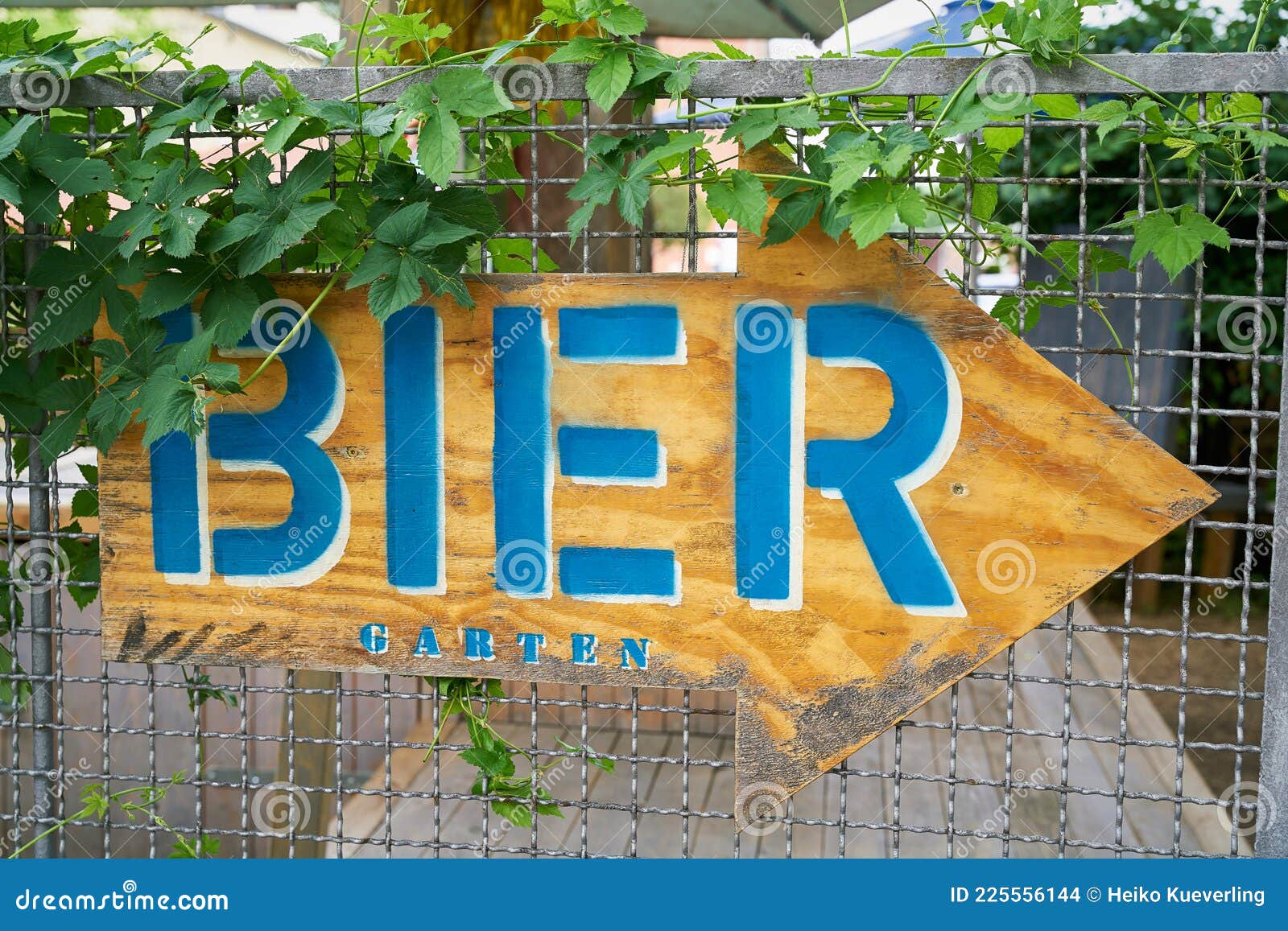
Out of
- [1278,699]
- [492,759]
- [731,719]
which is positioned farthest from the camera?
[731,719]

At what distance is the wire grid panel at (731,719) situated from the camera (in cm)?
143

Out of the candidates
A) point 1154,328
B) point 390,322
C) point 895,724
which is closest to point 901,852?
point 895,724

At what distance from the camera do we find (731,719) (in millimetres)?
4020

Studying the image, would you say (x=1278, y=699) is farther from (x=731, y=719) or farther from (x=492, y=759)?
(x=731, y=719)

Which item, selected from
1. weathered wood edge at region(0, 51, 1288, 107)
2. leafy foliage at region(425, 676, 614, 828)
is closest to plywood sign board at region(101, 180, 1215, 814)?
leafy foliage at region(425, 676, 614, 828)

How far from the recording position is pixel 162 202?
1462mm

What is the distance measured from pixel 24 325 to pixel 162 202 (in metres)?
0.40

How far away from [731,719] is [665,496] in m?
2.70

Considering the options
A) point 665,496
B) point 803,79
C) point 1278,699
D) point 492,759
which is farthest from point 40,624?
point 1278,699

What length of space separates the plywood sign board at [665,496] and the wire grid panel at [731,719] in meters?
0.07

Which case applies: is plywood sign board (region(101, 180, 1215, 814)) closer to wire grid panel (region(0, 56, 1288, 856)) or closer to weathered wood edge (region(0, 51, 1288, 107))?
wire grid panel (region(0, 56, 1288, 856))

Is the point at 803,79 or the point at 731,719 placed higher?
the point at 803,79

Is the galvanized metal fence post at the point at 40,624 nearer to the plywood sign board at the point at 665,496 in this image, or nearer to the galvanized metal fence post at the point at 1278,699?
the plywood sign board at the point at 665,496

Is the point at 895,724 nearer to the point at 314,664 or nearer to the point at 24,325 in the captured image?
the point at 314,664
